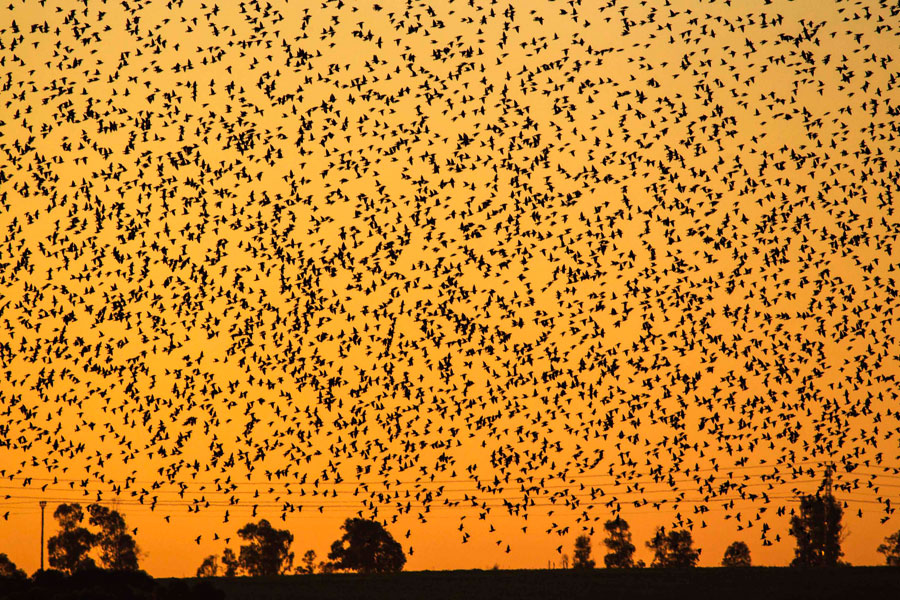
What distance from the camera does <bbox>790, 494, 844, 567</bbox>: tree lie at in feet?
408

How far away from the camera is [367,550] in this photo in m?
147

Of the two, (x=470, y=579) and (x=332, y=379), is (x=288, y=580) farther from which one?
(x=332, y=379)

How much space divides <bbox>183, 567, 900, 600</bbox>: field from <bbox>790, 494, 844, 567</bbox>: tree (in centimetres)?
3729

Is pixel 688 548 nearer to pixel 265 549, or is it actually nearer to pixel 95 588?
pixel 265 549

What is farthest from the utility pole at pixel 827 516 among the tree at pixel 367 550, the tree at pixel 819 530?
the tree at pixel 367 550

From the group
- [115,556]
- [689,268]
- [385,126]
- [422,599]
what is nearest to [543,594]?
[422,599]

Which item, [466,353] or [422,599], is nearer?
[466,353]

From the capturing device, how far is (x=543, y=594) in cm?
7100

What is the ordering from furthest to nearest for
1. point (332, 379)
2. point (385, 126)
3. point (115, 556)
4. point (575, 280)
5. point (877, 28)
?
point (115, 556) < point (332, 379) < point (575, 280) < point (385, 126) < point (877, 28)

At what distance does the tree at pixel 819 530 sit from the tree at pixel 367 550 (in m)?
38.6

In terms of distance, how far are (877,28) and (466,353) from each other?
19.1 metres

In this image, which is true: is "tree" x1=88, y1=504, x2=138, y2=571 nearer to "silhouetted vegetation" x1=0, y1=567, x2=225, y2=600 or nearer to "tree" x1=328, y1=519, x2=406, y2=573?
"tree" x1=328, y1=519, x2=406, y2=573

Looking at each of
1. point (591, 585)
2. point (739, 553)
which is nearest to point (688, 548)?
point (739, 553)

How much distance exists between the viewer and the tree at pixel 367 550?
481 ft
